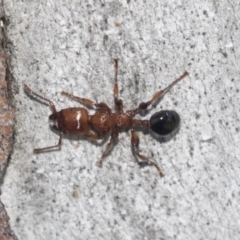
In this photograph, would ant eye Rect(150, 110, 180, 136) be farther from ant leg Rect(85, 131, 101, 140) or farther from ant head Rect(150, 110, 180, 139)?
ant leg Rect(85, 131, 101, 140)

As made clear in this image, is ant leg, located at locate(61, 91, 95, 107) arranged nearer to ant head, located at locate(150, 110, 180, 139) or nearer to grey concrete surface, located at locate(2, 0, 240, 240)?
grey concrete surface, located at locate(2, 0, 240, 240)

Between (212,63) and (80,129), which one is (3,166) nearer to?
(80,129)

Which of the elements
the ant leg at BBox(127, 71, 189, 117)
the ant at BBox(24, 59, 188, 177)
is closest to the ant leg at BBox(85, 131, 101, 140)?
the ant at BBox(24, 59, 188, 177)

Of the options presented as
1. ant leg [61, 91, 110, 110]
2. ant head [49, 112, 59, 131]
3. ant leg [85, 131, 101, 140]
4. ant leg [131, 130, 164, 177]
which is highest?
ant leg [61, 91, 110, 110]

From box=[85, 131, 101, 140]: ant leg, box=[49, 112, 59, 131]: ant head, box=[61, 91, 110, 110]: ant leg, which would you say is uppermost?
box=[61, 91, 110, 110]: ant leg

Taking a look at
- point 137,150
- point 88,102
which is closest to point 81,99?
point 88,102

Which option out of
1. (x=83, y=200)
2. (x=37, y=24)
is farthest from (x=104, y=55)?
(x=83, y=200)

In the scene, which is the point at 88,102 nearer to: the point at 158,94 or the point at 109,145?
the point at 109,145

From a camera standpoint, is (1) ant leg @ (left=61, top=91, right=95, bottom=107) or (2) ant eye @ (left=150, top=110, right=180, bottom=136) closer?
(2) ant eye @ (left=150, top=110, right=180, bottom=136)

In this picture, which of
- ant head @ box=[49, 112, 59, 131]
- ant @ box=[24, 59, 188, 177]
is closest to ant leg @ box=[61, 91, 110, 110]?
ant @ box=[24, 59, 188, 177]

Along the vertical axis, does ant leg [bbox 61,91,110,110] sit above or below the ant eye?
above
